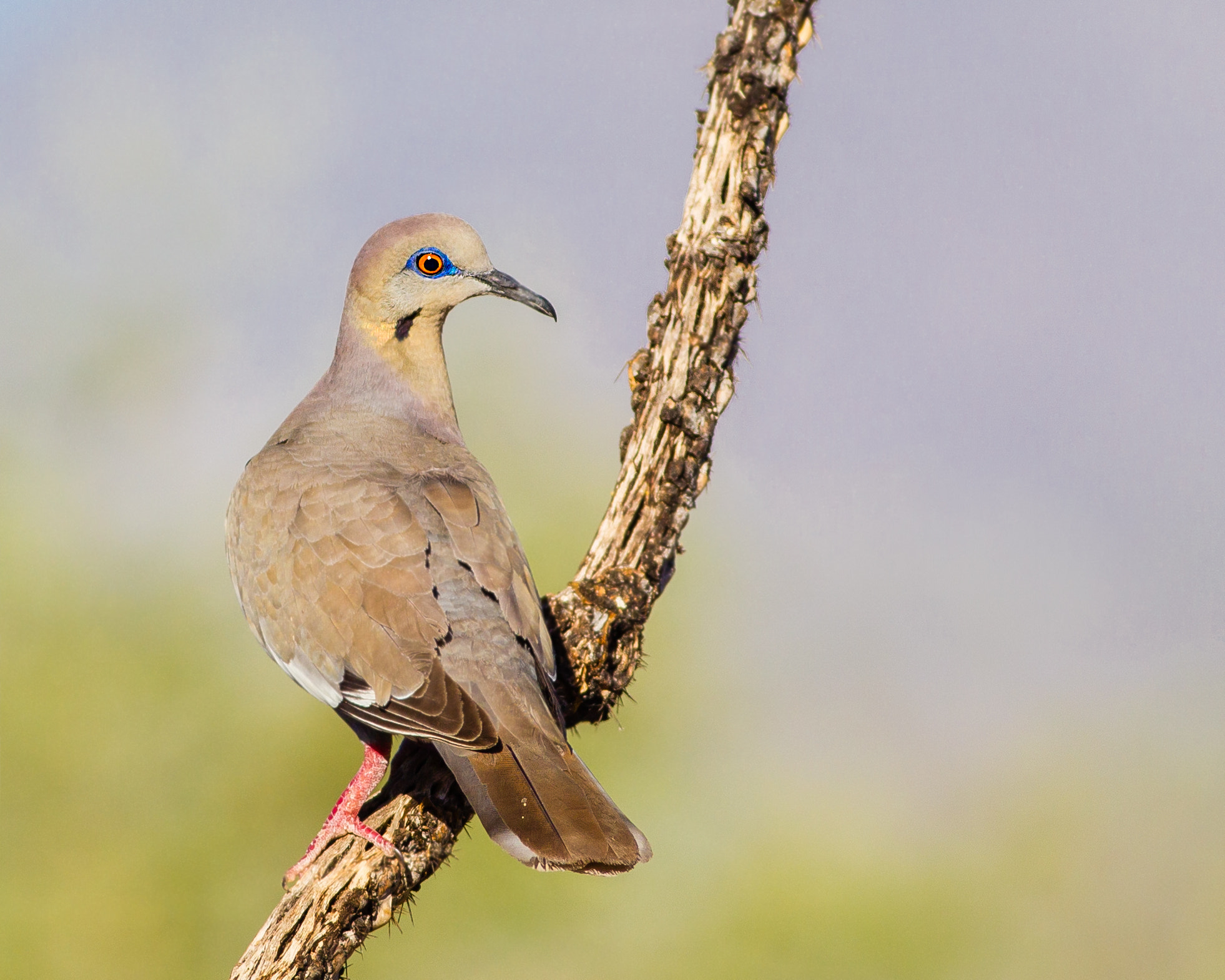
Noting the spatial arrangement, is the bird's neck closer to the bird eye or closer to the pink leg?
the bird eye

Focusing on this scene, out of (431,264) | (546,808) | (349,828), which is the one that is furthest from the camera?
(431,264)

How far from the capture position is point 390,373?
4820 millimetres

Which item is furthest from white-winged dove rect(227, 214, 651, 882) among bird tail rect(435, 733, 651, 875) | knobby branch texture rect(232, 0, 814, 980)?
knobby branch texture rect(232, 0, 814, 980)

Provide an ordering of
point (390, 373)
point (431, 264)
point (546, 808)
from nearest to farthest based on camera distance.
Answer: point (546, 808)
point (431, 264)
point (390, 373)

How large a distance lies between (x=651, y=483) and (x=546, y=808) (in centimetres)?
150

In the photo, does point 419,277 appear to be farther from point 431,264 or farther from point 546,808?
point 546,808

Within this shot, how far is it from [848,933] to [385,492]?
31.1 feet

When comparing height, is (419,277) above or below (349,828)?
above

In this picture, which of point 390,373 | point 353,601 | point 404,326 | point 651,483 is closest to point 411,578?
point 353,601

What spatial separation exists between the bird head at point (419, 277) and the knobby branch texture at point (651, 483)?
80 cm

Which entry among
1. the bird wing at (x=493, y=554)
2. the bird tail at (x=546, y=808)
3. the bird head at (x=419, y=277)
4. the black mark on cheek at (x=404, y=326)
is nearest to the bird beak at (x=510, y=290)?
the bird head at (x=419, y=277)

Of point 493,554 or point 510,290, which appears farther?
point 510,290

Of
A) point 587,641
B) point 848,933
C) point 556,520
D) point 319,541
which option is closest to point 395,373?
point 319,541

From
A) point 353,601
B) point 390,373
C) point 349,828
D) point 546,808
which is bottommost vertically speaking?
point 349,828
